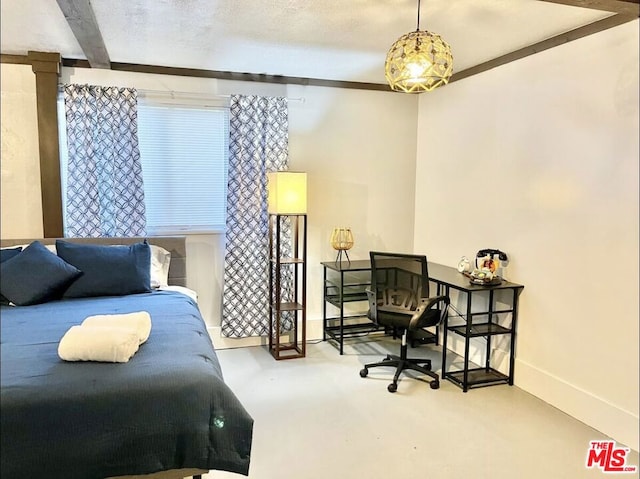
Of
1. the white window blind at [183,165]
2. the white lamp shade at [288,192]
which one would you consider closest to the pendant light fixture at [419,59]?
the white lamp shade at [288,192]

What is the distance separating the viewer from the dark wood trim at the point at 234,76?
11.8ft

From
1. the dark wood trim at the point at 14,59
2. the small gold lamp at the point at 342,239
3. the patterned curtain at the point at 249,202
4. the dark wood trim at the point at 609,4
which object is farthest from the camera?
the small gold lamp at the point at 342,239

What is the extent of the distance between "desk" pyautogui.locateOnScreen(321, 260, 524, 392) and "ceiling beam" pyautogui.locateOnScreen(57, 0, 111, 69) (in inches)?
91.9

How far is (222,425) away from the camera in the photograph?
1767 millimetres

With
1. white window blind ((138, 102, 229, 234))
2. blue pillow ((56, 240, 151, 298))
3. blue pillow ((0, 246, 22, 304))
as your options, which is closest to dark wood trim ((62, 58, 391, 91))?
white window blind ((138, 102, 229, 234))

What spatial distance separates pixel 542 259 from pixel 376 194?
5.67ft

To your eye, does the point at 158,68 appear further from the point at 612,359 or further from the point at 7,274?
the point at 612,359

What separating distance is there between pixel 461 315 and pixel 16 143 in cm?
340

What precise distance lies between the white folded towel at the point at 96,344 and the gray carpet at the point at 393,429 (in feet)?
3.36

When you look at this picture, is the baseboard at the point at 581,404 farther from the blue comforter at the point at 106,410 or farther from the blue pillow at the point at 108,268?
the blue pillow at the point at 108,268

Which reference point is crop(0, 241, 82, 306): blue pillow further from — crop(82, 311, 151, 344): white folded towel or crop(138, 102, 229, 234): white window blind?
crop(138, 102, 229, 234): white window blind

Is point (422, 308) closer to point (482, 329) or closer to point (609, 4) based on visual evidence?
point (482, 329)

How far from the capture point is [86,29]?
2648 mm

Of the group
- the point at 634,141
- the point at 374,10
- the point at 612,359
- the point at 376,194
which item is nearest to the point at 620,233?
the point at 634,141
